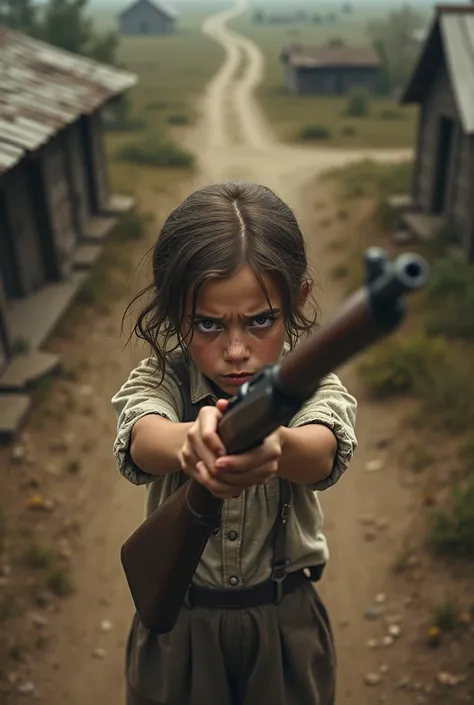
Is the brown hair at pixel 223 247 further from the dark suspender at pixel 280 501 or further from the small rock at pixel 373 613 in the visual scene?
the small rock at pixel 373 613

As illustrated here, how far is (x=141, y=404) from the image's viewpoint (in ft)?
5.24

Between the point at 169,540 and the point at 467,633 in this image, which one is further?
the point at 467,633

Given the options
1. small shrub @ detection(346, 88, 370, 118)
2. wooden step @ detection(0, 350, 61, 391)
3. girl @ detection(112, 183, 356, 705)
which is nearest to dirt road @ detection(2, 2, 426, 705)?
wooden step @ detection(0, 350, 61, 391)

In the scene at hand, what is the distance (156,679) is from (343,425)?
1.05 meters

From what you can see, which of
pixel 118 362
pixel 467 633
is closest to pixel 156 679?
pixel 467 633

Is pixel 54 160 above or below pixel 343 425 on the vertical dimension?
below

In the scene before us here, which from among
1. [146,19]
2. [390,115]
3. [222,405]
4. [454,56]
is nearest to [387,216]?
[454,56]

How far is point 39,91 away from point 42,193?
1.31m

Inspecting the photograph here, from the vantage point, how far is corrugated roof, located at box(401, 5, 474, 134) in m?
8.16

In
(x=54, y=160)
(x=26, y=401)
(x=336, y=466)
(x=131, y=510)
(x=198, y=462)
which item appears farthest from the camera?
(x=54, y=160)

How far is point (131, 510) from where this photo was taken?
195 inches

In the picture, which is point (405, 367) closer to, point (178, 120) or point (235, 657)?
point (235, 657)

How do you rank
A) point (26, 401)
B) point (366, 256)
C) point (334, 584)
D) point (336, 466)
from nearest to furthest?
point (366, 256)
point (336, 466)
point (334, 584)
point (26, 401)

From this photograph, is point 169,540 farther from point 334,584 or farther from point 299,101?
point 299,101
